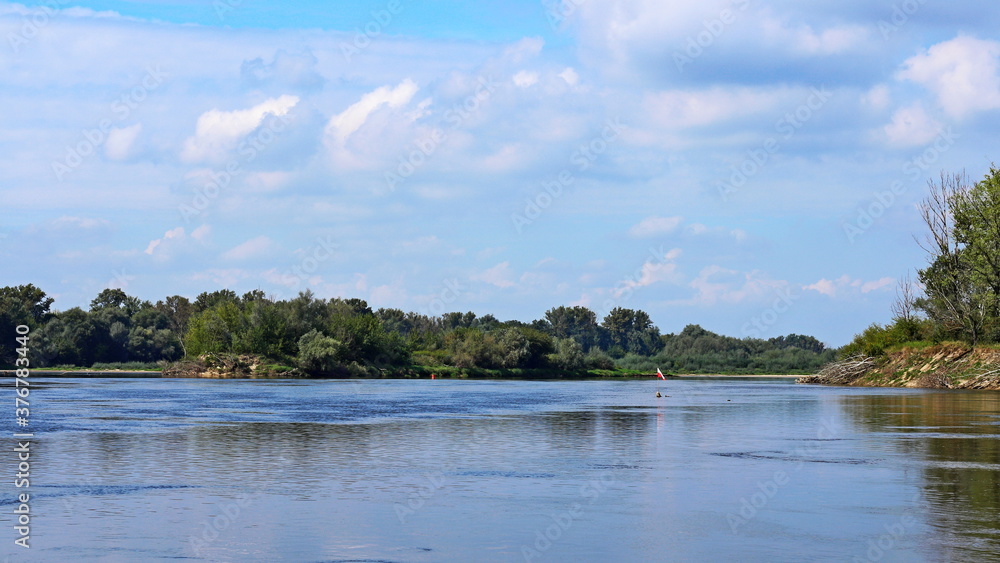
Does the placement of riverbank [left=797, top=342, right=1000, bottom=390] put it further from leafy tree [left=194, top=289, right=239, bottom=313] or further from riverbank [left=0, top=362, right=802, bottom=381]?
leafy tree [left=194, top=289, right=239, bottom=313]

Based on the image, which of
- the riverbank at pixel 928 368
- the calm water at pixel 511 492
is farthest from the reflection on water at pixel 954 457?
the riverbank at pixel 928 368

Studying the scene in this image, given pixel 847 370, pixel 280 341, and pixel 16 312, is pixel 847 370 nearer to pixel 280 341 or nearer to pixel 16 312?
pixel 280 341

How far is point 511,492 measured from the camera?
20188 mm

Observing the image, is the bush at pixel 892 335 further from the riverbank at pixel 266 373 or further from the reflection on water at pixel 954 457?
the riverbank at pixel 266 373

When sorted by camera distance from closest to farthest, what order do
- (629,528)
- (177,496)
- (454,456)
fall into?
(629,528) → (177,496) → (454,456)

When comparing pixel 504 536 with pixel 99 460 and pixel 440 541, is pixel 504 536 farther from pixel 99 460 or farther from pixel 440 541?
pixel 99 460

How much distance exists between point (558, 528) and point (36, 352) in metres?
130

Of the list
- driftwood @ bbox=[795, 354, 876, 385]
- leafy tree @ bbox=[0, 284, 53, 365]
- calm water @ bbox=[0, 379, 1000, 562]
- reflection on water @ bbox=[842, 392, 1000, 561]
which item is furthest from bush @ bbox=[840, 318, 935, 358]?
leafy tree @ bbox=[0, 284, 53, 365]

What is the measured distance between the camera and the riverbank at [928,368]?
75.8 m

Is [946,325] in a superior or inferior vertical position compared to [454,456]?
superior

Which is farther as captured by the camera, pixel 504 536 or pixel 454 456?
pixel 454 456

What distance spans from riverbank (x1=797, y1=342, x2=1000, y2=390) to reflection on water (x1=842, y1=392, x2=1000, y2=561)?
77.9 feet

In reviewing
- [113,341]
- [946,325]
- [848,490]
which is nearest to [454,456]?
[848,490]

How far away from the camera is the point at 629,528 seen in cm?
1608
